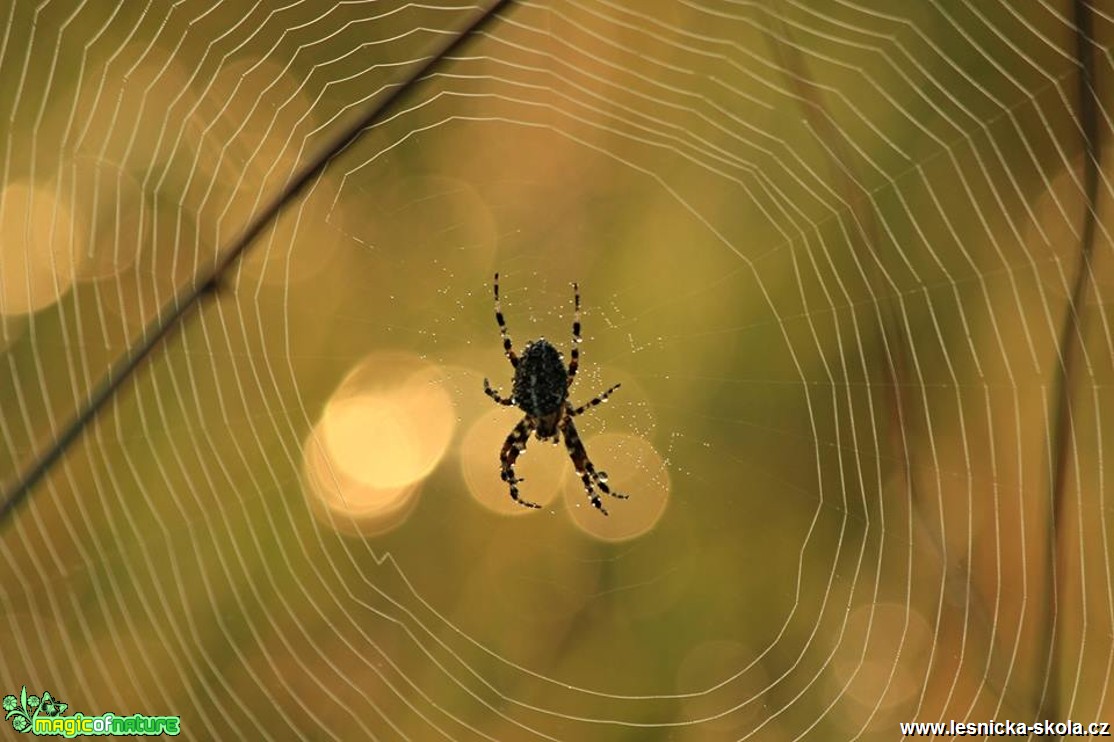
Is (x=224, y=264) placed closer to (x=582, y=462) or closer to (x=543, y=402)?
(x=543, y=402)

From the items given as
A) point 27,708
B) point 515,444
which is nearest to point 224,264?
point 27,708

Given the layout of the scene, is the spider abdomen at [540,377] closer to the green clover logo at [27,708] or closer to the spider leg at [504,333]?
the spider leg at [504,333]

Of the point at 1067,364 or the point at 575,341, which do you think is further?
the point at 575,341

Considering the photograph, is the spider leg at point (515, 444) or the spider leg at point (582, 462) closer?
the spider leg at point (582, 462)

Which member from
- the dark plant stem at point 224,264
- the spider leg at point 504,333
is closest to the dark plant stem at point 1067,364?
the dark plant stem at point 224,264

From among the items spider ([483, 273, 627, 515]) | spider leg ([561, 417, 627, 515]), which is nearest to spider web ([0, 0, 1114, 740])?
spider ([483, 273, 627, 515])

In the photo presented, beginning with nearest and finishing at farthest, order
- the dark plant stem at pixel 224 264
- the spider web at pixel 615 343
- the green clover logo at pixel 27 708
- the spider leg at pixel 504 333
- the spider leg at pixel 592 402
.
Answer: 1. the dark plant stem at pixel 224 264
2. the green clover logo at pixel 27 708
3. the spider web at pixel 615 343
4. the spider leg at pixel 504 333
5. the spider leg at pixel 592 402
